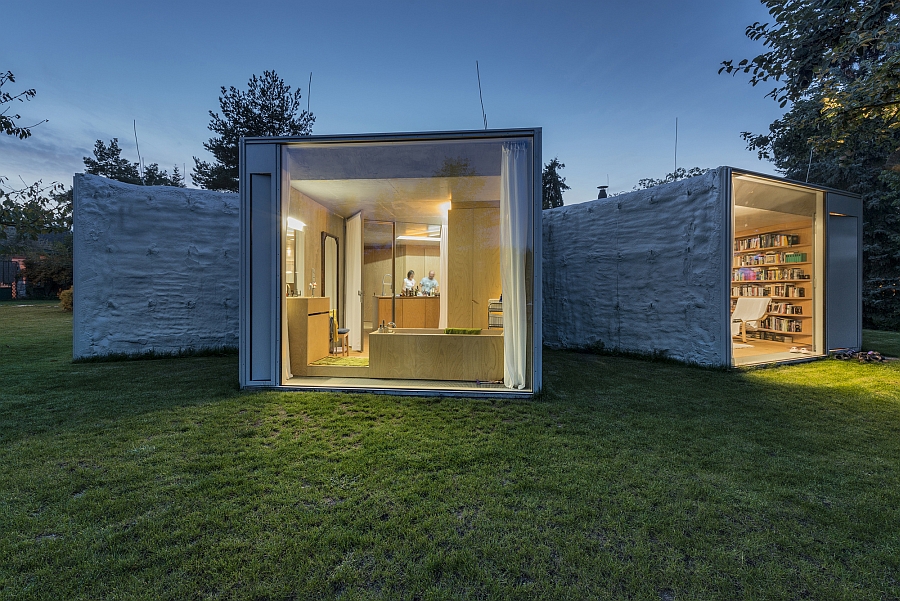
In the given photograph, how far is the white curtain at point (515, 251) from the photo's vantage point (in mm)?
4281

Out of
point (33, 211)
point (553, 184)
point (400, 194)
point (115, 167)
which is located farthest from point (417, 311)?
point (115, 167)

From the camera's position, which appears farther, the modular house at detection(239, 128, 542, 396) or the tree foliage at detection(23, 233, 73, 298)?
the tree foliage at detection(23, 233, 73, 298)

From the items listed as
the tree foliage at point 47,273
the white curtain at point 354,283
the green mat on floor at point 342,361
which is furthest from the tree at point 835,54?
the tree foliage at point 47,273

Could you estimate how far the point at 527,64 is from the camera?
26.4 feet

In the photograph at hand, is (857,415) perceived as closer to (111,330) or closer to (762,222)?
(762,222)

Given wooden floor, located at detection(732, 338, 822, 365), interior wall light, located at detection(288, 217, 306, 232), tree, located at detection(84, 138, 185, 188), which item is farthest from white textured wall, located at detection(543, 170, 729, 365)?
tree, located at detection(84, 138, 185, 188)

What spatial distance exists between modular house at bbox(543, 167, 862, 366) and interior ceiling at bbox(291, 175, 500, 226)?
2522 mm

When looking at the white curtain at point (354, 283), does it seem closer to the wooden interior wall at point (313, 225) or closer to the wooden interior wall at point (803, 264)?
the wooden interior wall at point (313, 225)

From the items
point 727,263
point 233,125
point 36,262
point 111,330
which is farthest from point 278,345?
point 36,262

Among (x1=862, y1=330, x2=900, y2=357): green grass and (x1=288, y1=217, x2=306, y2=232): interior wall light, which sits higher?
(x1=288, y1=217, x2=306, y2=232): interior wall light

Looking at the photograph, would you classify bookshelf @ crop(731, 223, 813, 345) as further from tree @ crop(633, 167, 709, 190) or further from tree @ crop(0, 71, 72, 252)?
tree @ crop(633, 167, 709, 190)

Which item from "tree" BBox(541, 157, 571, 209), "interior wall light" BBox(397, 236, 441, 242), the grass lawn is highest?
"tree" BBox(541, 157, 571, 209)

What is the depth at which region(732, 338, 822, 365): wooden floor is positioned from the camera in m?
6.42

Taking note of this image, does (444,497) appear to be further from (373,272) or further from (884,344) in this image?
(884,344)
